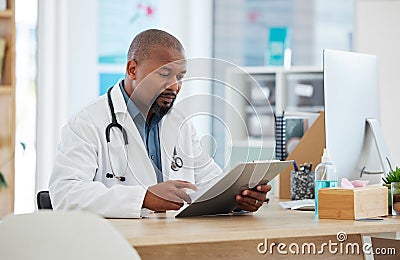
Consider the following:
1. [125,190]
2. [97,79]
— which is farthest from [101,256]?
[97,79]

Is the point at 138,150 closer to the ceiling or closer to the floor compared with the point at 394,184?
closer to the ceiling

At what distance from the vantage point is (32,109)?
4.32 m

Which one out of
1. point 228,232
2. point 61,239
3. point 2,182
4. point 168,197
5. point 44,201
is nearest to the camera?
point 61,239

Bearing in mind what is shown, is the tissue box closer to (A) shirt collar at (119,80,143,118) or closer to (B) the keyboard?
(B) the keyboard

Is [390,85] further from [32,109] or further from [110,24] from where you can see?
[32,109]

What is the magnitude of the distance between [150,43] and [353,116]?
→ 2.52ft

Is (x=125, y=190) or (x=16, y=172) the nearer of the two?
(x=125, y=190)

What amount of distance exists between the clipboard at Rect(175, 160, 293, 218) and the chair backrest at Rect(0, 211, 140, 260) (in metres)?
0.57

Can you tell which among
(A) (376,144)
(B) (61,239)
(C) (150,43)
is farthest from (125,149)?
(A) (376,144)

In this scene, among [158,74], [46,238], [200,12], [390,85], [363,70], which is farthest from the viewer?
[200,12]

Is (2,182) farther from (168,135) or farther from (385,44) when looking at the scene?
(385,44)

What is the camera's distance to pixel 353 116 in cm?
249

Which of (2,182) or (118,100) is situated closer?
(118,100)

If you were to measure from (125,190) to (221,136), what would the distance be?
0.33 m
